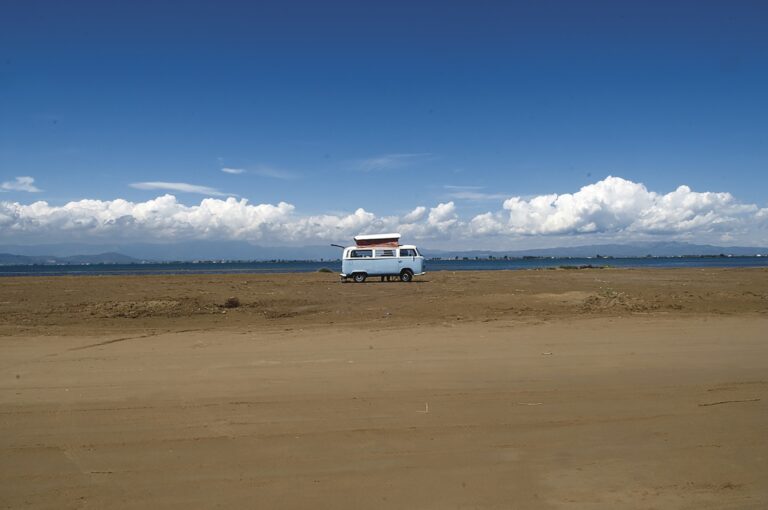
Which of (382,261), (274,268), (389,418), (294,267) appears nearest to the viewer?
(389,418)

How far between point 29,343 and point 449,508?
32.4 ft

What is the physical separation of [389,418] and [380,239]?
27.9 m

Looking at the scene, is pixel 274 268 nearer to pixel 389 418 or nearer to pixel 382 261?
pixel 382 261

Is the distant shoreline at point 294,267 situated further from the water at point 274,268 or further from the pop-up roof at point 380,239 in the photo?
the pop-up roof at point 380,239

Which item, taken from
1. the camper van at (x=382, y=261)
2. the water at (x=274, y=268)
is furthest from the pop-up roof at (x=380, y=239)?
the water at (x=274, y=268)

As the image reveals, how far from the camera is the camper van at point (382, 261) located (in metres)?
33.3

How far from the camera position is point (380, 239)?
33.8 meters

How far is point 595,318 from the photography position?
45.1ft

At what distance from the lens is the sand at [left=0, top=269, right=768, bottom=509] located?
4516mm

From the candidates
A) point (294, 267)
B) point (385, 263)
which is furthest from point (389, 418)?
point (294, 267)

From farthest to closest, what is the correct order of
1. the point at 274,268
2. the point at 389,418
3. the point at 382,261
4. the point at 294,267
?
the point at 294,267 → the point at 274,268 → the point at 382,261 → the point at 389,418

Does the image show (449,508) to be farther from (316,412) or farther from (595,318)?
(595,318)

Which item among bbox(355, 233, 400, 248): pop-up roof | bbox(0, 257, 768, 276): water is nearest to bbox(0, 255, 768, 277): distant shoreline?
bbox(0, 257, 768, 276): water

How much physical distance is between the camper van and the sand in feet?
69.6
